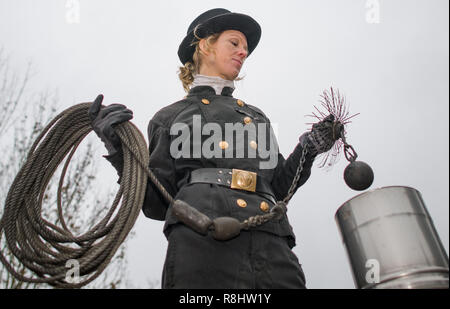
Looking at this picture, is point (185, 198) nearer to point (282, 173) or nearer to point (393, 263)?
point (282, 173)

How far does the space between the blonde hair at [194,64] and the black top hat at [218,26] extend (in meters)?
0.04

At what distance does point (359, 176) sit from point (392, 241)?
1.61ft

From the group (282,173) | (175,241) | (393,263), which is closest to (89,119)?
(175,241)

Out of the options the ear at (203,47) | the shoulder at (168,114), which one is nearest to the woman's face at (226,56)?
the ear at (203,47)

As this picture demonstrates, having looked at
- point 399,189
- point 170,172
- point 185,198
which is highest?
point 170,172

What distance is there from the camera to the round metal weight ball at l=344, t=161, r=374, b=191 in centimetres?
253

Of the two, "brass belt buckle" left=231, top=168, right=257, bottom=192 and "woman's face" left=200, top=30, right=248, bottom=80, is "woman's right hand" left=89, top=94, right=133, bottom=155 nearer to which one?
"brass belt buckle" left=231, top=168, right=257, bottom=192

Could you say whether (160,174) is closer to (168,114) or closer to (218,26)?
(168,114)

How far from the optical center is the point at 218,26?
3434mm

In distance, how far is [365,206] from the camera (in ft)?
7.67

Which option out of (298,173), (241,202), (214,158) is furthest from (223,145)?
(298,173)

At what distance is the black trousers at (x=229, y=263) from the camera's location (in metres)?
2.31

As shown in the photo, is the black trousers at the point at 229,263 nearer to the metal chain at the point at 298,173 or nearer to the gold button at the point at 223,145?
the metal chain at the point at 298,173

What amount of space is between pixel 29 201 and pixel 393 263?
217 centimetres
